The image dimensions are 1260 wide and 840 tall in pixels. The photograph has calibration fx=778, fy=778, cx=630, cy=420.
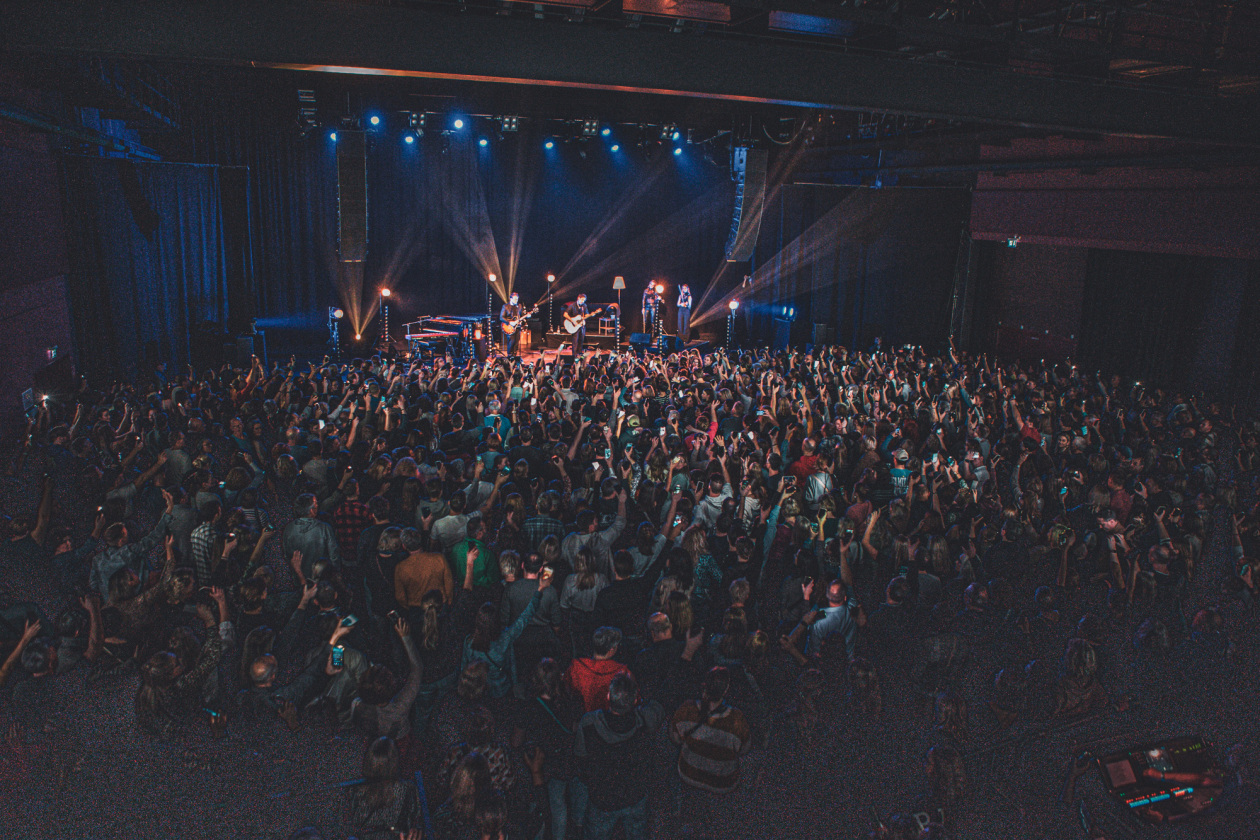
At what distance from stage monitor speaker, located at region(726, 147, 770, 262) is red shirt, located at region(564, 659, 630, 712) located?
14.7 metres

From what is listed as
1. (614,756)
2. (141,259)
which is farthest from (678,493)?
(141,259)

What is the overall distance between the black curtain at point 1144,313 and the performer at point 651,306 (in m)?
9.32

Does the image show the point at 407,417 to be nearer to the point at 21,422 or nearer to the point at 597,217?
the point at 21,422

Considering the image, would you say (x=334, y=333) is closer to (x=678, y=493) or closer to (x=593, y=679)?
(x=678, y=493)

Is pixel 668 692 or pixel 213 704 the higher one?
pixel 668 692

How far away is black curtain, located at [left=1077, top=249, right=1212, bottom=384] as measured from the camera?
41.8ft

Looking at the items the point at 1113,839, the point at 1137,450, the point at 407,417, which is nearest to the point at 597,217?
the point at 407,417

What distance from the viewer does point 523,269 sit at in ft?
68.4

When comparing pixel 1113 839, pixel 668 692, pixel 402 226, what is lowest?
pixel 1113 839

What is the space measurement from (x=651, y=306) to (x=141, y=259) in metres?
11.1

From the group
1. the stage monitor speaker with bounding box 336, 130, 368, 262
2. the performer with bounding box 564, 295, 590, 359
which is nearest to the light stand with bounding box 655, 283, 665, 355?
the performer with bounding box 564, 295, 590, 359

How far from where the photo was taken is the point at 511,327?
17703 millimetres

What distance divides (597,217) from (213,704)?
59.4ft

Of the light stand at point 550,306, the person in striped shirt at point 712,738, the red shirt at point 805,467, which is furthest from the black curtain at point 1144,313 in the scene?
the person in striped shirt at point 712,738
